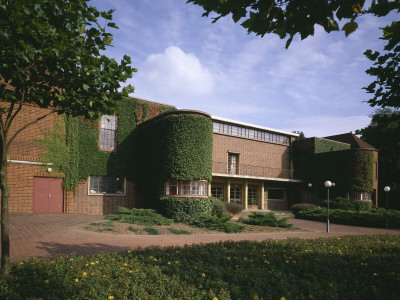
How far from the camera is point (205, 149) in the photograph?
57.2 feet

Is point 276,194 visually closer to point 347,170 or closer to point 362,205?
point 347,170

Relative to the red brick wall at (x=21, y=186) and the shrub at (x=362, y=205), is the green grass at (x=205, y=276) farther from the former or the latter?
the shrub at (x=362, y=205)

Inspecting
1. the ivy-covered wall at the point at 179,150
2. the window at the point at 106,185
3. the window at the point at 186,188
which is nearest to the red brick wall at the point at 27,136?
the window at the point at 106,185

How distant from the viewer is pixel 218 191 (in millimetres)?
25922

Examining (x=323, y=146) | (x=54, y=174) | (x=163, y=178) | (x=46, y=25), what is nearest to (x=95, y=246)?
(x=46, y=25)

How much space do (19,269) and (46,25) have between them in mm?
4320

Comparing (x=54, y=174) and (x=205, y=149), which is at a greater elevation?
(x=205, y=149)

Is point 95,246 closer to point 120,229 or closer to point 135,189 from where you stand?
point 120,229

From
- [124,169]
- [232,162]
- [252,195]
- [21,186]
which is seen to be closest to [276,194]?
[252,195]

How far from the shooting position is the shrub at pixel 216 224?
13.5 metres

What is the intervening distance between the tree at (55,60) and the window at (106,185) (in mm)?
13680

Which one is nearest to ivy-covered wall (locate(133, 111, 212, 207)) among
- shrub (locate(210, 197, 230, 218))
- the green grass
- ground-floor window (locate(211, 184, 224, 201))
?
shrub (locate(210, 197, 230, 218))

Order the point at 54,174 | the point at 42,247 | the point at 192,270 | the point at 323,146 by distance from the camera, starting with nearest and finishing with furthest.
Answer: the point at 192,270, the point at 42,247, the point at 54,174, the point at 323,146

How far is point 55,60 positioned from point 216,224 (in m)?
10.9
